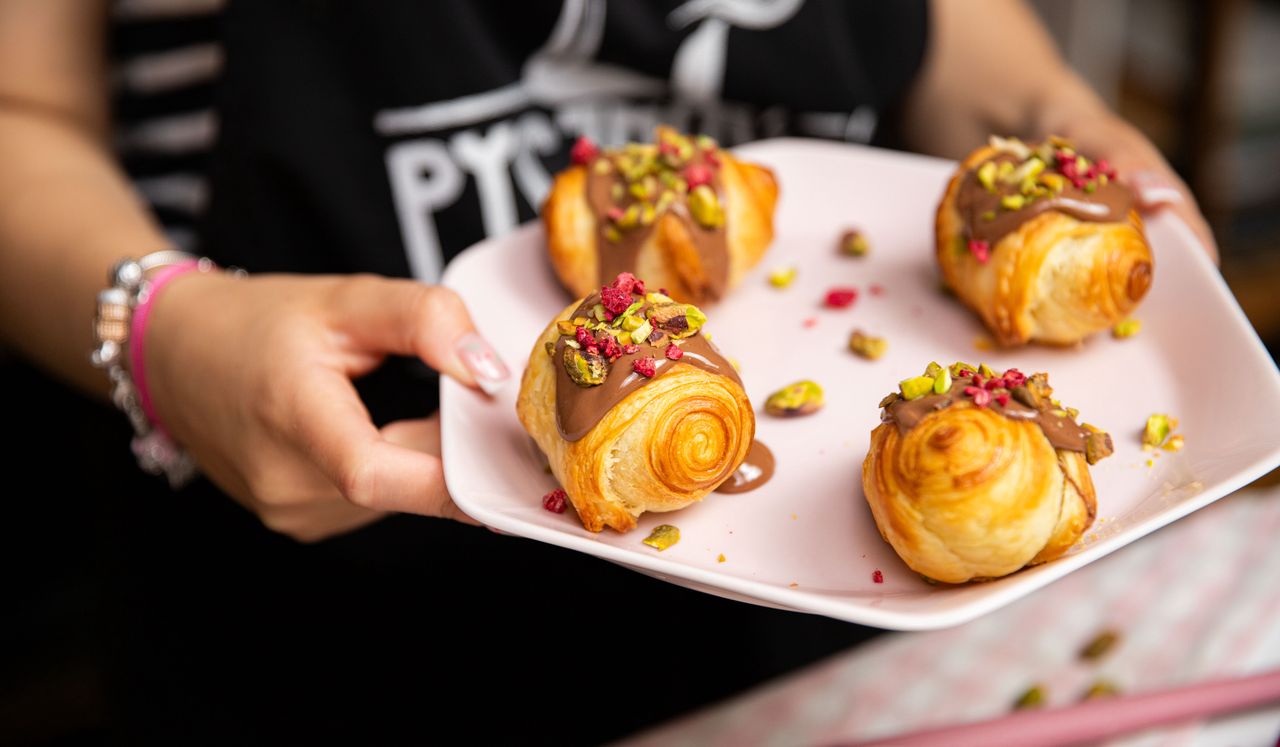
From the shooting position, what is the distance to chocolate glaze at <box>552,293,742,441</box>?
1240mm

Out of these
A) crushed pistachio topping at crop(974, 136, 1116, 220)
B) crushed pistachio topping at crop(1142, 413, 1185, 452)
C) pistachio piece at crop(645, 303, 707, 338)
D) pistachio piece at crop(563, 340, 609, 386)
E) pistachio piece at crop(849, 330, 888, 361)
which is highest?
crushed pistachio topping at crop(974, 136, 1116, 220)

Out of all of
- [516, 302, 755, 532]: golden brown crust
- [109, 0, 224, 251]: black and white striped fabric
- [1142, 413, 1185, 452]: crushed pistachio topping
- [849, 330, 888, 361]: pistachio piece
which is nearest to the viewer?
[516, 302, 755, 532]: golden brown crust

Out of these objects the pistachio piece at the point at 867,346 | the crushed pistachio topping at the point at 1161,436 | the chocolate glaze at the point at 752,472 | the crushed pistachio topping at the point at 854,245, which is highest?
the crushed pistachio topping at the point at 854,245

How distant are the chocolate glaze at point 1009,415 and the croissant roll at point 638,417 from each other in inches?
8.0

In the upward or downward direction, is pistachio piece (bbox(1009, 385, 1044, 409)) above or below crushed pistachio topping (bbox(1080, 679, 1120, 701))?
above

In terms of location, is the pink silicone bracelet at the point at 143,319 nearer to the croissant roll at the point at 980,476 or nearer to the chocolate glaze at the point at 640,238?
the chocolate glaze at the point at 640,238

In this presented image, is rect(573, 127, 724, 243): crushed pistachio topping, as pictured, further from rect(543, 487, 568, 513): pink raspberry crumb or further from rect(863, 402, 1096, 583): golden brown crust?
rect(863, 402, 1096, 583): golden brown crust

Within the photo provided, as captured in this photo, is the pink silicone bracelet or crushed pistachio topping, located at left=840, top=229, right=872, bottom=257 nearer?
the pink silicone bracelet

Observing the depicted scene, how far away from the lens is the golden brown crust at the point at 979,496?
1.12 meters

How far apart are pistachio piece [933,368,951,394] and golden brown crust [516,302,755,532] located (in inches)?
9.4

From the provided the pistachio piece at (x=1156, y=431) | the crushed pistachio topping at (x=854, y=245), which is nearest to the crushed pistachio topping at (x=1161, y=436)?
the pistachio piece at (x=1156, y=431)

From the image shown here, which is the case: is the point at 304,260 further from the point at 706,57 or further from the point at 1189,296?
the point at 1189,296

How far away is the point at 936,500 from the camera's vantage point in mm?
1142

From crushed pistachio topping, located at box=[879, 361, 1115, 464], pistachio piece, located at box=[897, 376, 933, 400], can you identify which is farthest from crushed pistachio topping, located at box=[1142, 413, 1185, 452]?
pistachio piece, located at box=[897, 376, 933, 400]
